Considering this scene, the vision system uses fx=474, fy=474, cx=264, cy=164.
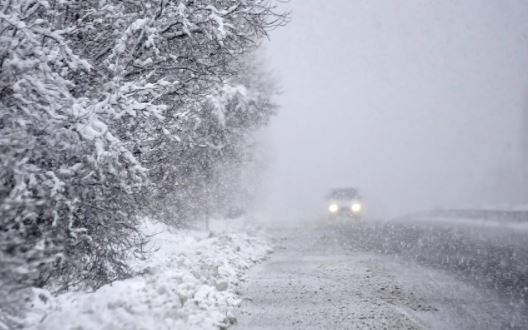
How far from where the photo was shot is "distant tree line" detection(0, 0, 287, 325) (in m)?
4.19

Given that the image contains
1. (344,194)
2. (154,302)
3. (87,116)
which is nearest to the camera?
(87,116)

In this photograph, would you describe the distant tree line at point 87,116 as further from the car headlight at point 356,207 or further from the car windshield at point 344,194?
the car windshield at point 344,194

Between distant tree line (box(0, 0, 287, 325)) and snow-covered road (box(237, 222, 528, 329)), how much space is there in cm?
242

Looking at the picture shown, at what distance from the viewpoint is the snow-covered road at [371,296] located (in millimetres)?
6336

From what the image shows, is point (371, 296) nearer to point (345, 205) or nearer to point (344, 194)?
point (345, 205)

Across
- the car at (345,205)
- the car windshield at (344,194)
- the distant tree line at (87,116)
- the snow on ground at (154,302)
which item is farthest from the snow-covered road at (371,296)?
the car windshield at (344,194)

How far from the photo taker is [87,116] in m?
4.59

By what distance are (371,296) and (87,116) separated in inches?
211

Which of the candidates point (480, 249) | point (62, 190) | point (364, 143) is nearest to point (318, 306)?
point (62, 190)

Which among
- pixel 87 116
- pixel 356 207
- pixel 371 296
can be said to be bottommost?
pixel 371 296

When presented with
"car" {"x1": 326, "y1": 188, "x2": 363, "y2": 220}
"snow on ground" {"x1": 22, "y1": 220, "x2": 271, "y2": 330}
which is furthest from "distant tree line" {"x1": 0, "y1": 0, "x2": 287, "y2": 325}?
"car" {"x1": 326, "y1": 188, "x2": 363, "y2": 220}

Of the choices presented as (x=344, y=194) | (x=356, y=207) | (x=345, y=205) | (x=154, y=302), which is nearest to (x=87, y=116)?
(x=154, y=302)

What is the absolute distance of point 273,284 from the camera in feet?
29.4

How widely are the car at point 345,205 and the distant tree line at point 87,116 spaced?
18595 mm
